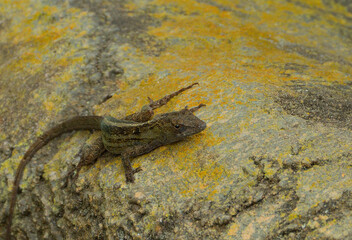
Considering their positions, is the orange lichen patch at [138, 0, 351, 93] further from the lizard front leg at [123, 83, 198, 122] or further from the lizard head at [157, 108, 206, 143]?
the lizard head at [157, 108, 206, 143]

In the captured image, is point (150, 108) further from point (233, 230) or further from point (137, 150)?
point (233, 230)

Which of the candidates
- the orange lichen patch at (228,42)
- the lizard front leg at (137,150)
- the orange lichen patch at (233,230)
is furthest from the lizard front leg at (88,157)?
the orange lichen patch at (233,230)

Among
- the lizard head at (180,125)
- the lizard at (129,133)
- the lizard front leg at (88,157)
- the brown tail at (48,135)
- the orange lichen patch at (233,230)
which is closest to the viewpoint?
the orange lichen patch at (233,230)

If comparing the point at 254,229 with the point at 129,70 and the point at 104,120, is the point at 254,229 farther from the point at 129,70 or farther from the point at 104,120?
the point at 129,70

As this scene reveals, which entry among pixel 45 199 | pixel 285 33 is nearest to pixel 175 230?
pixel 45 199

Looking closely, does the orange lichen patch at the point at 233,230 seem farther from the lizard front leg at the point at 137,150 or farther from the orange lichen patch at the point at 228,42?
the orange lichen patch at the point at 228,42

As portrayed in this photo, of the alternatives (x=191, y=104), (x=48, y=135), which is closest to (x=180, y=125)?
(x=191, y=104)
